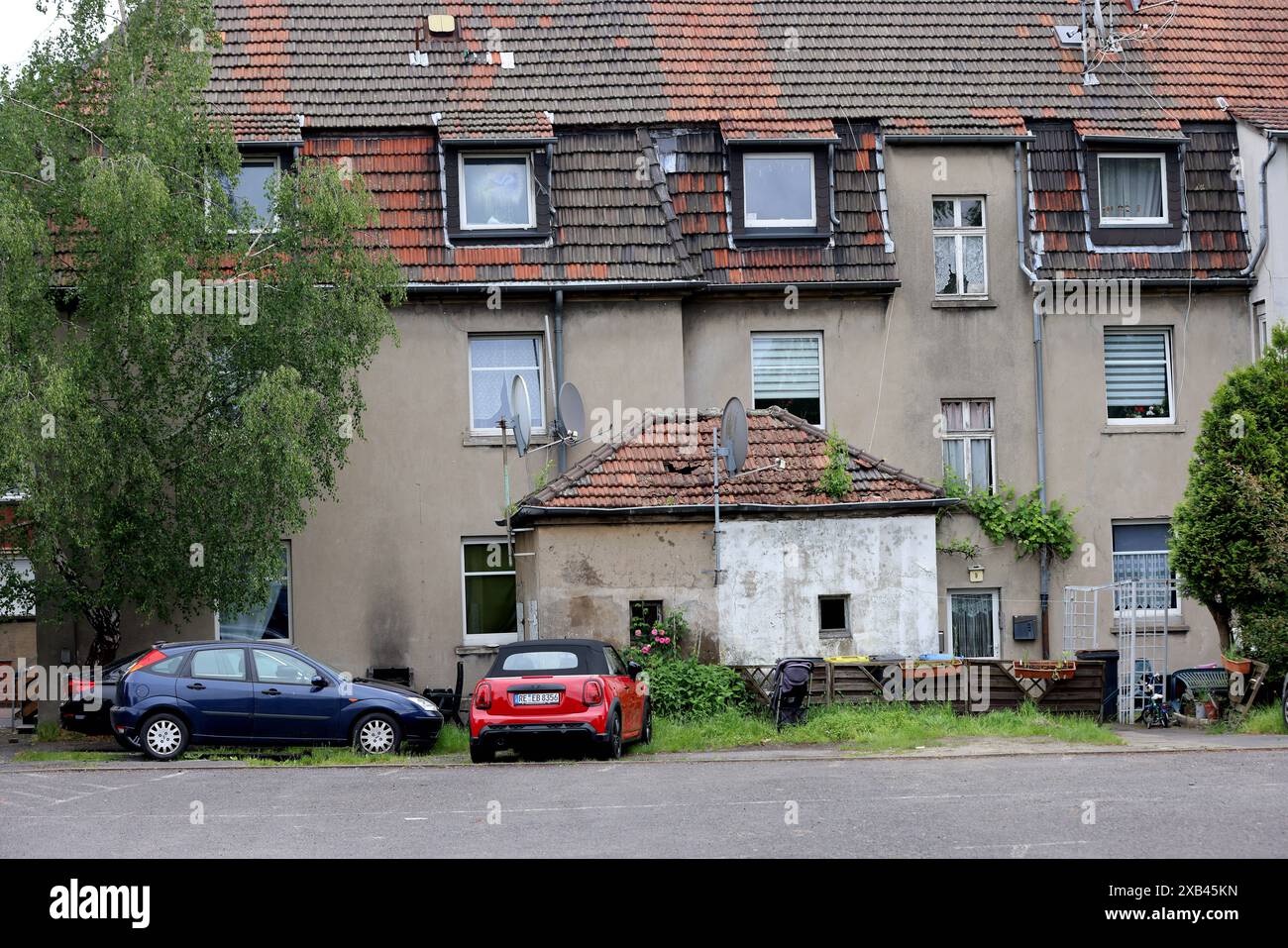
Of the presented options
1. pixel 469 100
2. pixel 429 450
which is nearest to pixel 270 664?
pixel 429 450

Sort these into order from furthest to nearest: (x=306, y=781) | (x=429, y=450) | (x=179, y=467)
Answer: (x=429, y=450) < (x=179, y=467) < (x=306, y=781)

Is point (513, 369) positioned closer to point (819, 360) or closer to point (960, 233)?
point (819, 360)

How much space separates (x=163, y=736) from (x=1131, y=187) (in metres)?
18.3

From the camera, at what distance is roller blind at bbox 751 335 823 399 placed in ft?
93.3

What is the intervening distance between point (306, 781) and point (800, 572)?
9358 mm

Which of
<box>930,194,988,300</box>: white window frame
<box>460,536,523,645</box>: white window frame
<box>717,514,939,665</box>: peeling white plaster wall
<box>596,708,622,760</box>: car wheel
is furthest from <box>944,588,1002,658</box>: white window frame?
<box>596,708,622,760</box>: car wheel

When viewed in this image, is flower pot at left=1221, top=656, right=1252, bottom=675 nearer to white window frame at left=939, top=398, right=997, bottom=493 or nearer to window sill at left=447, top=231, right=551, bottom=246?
white window frame at left=939, top=398, right=997, bottom=493

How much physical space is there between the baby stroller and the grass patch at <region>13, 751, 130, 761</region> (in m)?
8.36

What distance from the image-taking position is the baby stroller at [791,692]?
880 inches

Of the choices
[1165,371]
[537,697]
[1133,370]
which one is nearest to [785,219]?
[1133,370]

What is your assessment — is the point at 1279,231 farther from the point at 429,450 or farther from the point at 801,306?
the point at 429,450

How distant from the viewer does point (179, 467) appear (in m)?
23.5

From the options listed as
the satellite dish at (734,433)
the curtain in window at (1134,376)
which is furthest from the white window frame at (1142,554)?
the satellite dish at (734,433)
